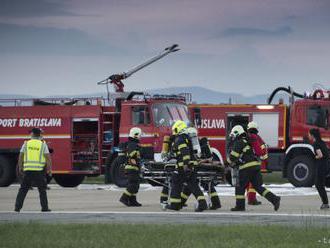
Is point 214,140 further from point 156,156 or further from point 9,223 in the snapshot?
point 9,223

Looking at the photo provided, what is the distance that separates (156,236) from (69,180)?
21.0 metres

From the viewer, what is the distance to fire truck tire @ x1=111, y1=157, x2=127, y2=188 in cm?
3244

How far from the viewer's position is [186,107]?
33938 millimetres

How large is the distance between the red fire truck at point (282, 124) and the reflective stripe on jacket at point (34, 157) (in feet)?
40.6

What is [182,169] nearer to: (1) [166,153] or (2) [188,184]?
(2) [188,184]

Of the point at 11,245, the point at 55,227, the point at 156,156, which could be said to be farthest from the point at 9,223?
the point at 156,156

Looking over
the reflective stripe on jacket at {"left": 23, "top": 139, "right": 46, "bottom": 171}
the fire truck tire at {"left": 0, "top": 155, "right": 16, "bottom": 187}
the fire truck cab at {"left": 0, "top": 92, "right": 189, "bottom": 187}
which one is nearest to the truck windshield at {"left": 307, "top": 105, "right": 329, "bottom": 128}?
the fire truck cab at {"left": 0, "top": 92, "right": 189, "bottom": 187}

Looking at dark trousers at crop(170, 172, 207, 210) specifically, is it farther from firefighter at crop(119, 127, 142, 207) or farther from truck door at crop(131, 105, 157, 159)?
truck door at crop(131, 105, 157, 159)

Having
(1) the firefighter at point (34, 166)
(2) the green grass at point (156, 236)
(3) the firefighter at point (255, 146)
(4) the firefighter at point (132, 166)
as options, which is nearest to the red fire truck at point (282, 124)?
(3) the firefighter at point (255, 146)

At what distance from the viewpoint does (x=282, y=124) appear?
3369 centimetres

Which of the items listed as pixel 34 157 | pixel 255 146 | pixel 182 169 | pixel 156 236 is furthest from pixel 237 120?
pixel 156 236

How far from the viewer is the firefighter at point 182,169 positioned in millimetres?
21016

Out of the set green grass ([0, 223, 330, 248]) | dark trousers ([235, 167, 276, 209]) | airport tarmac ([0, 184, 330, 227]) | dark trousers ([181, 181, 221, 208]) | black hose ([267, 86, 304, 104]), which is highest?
black hose ([267, 86, 304, 104])

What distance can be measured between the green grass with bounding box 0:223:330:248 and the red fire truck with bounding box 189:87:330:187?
1551 cm
